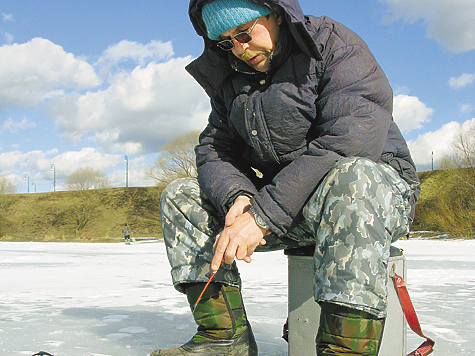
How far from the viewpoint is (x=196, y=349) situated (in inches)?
44.8

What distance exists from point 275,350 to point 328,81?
3.16ft

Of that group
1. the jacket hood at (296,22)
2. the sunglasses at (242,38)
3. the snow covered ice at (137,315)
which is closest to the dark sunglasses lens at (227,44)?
the sunglasses at (242,38)

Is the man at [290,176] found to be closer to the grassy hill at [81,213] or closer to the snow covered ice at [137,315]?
the snow covered ice at [137,315]

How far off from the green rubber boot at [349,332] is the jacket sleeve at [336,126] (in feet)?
0.87

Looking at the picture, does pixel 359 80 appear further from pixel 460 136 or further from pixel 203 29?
pixel 460 136

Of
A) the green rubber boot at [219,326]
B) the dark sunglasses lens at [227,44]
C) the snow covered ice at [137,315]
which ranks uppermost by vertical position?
the dark sunglasses lens at [227,44]

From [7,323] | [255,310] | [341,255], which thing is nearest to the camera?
[341,255]

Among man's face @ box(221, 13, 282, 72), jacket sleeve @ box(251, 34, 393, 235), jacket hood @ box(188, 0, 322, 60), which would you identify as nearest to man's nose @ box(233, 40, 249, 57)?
man's face @ box(221, 13, 282, 72)

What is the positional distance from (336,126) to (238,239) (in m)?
0.41

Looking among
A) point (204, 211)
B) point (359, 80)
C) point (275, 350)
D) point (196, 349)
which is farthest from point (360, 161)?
point (275, 350)

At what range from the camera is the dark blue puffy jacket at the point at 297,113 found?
1050 millimetres

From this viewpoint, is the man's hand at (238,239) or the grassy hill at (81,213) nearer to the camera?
the man's hand at (238,239)

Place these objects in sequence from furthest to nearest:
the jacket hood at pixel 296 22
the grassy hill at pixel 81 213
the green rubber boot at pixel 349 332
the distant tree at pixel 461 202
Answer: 1. the grassy hill at pixel 81 213
2. the distant tree at pixel 461 202
3. the jacket hood at pixel 296 22
4. the green rubber boot at pixel 349 332

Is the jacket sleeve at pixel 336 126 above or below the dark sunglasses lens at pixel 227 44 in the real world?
below
